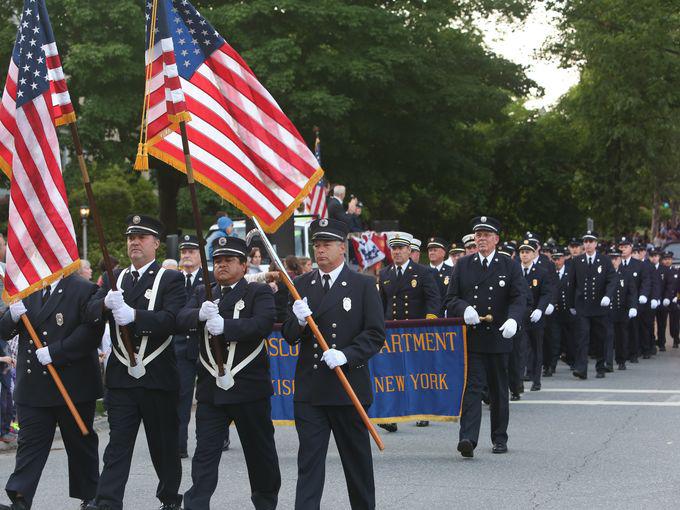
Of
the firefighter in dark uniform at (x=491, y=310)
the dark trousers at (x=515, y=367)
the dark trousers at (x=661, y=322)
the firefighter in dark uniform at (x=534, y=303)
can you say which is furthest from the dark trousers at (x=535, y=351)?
the dark trousers at (x=661, y=322)

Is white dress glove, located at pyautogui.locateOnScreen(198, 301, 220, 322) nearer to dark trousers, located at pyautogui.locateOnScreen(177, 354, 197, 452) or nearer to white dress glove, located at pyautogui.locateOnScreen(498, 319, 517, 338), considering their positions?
dark trousers, located at pyautogui.locateOnScreen(177, 354, 197, 452)

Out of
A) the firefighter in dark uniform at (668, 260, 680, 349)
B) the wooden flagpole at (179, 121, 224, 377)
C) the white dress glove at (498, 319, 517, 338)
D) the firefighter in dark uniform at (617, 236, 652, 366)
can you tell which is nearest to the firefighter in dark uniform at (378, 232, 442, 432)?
the white dress glove at (498, 319, 517, 338)

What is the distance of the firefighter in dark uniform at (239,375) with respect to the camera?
8.04 metres

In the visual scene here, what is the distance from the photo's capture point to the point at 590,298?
18781 millimetres

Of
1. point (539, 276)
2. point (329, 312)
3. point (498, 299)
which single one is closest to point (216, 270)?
point (329, 312)

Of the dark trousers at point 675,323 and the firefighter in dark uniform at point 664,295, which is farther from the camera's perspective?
the dark trousers at point 675,323

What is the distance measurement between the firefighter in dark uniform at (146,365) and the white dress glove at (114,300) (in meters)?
0.11

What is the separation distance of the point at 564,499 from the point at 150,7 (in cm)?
466

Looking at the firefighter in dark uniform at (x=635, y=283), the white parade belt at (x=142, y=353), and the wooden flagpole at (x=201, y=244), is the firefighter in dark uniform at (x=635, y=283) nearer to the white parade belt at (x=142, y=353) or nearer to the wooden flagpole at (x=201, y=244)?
the white parade belt at (x=142, y=353)

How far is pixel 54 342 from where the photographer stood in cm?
848

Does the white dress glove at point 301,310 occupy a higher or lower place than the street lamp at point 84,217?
lower

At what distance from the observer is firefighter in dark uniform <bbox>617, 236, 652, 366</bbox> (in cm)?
2172

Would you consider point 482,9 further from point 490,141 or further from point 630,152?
point 490,141

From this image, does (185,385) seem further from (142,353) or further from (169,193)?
(169,193)
